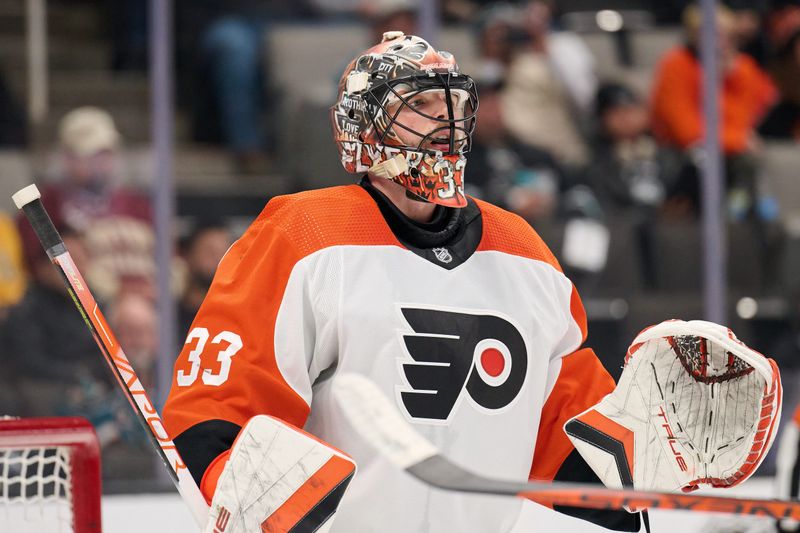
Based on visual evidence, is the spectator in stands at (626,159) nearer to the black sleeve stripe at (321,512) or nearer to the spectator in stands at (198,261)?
the spectator in stands at (198,261)

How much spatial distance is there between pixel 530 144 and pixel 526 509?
205cm

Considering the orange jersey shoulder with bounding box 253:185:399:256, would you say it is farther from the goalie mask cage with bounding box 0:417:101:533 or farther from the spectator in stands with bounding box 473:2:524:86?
the spectator in stands with bounding box 473:2:524:86

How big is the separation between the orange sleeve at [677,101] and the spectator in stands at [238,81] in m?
1.08

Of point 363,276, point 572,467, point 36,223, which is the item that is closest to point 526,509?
point 572,467

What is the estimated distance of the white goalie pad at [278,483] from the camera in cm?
162

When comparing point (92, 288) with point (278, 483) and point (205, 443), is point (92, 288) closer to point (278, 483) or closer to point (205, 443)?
point (205, 443)

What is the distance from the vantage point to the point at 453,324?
190 cm

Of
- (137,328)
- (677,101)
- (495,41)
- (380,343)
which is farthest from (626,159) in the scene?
(380,343)

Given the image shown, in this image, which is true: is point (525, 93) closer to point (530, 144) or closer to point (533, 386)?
point (530, 144)

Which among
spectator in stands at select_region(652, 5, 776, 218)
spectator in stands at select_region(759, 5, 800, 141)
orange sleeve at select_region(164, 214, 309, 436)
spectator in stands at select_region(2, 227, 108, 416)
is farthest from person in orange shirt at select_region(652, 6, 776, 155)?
orange sleeve at select_region(164, 214, 309, 436)

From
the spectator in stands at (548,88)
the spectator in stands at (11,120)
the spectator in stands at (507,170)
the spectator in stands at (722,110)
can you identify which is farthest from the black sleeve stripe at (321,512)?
the spectator in stands at (722,110)

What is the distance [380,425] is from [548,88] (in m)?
2.79

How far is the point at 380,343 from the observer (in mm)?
1854

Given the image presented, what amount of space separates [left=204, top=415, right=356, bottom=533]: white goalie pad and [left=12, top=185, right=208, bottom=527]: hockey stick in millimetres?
110
